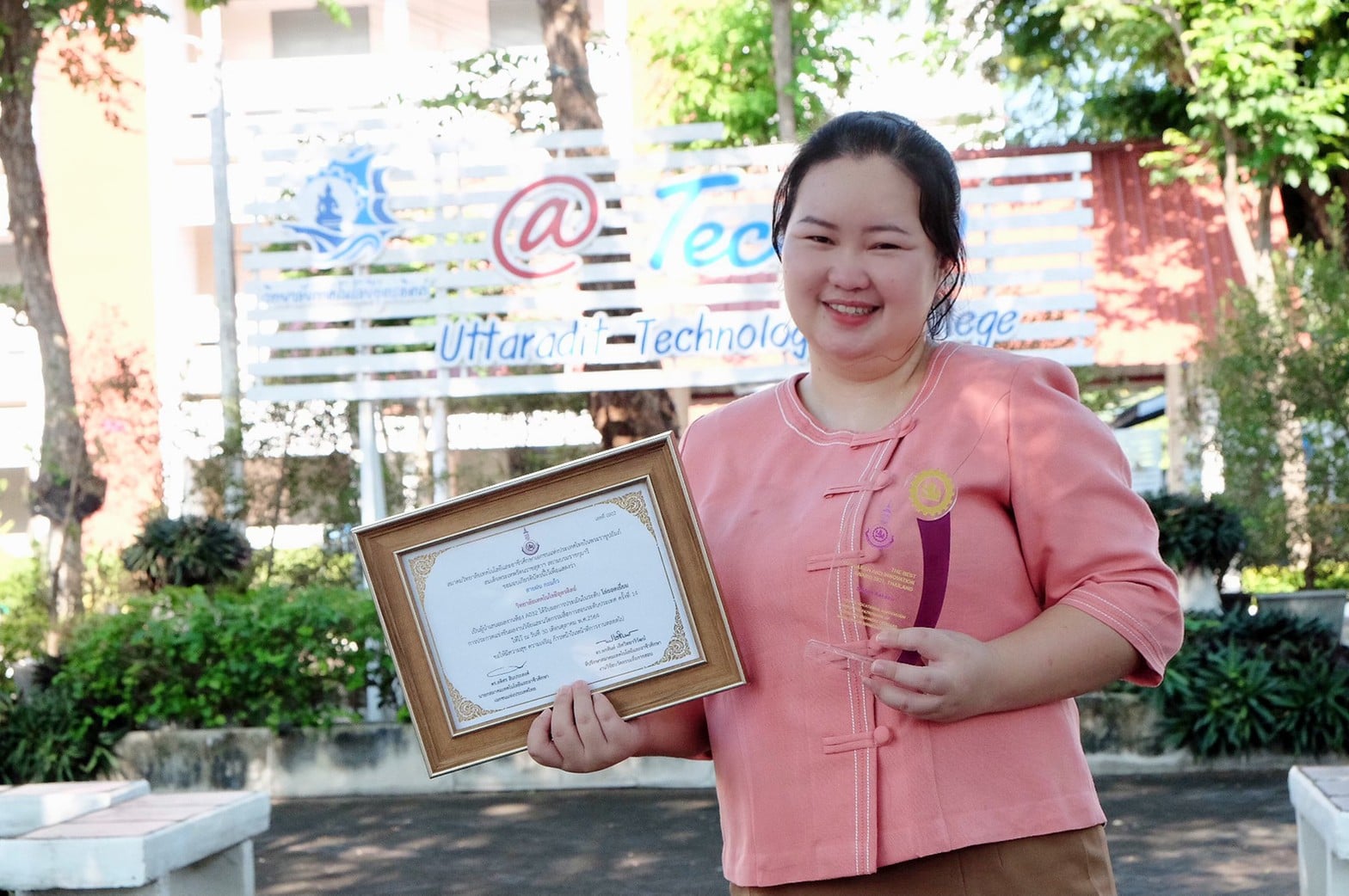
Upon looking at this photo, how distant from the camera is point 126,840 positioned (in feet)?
14.4

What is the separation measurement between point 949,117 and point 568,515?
2442cm

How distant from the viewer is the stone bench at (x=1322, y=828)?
4078mm

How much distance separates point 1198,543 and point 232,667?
20.2ft

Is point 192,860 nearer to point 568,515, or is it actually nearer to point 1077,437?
point 568,515

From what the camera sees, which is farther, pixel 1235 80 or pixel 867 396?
pixel 1235 80

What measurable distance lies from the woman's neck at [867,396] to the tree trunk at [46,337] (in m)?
10.2

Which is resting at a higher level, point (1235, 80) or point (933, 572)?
point (1235, 80)

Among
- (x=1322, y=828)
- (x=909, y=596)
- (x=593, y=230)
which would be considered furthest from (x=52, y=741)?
(x=909, y=596)

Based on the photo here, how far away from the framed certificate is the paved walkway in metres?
4.59

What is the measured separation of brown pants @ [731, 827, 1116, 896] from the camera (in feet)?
5.78

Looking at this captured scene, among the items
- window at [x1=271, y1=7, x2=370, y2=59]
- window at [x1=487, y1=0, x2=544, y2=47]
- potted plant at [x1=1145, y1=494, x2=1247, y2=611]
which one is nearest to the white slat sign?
potted plant at [x1=1145, y1=494, x2=1247, y2=611]

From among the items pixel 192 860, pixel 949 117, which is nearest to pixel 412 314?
pixel 192 860

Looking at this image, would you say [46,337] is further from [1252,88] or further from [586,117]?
[1252,88]

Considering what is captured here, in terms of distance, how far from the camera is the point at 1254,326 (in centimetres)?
1212
